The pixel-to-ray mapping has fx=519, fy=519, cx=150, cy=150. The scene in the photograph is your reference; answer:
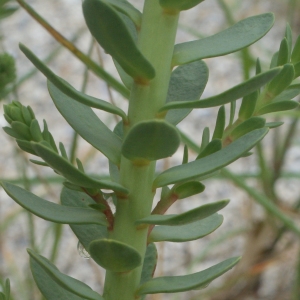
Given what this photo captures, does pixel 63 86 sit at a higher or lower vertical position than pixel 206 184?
lower

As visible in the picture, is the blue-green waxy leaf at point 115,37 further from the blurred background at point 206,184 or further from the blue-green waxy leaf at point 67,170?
the blurred background at point 206,184

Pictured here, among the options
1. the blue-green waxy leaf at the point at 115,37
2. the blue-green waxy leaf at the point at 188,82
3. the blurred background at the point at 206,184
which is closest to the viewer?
the blue-green waxy leaf at the point at 115,37

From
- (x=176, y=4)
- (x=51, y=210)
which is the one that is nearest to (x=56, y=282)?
(x=51, y=210)

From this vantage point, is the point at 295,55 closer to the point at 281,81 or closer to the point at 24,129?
the point at 281,81

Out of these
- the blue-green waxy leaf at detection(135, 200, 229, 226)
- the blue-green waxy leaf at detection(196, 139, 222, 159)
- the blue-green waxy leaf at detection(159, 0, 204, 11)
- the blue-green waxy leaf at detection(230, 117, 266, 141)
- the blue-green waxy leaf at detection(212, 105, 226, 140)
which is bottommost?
the blue-green waxy leaf at detection(135, 200, 229, 226)

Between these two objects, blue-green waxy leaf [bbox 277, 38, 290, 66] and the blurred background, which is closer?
blue-green waxy leaf [bbox 277, 38, 290, 66]

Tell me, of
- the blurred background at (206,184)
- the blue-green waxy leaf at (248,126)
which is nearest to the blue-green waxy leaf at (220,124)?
the blue-green waxy leaf at (248,126)

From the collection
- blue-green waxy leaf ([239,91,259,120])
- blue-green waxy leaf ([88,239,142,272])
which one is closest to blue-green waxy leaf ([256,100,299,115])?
blue-green waxy leaf ([239,91,259,120])

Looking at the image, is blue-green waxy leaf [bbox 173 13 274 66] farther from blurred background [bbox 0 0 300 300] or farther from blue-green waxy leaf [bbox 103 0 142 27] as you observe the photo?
blurred background [bbox 0 0 300 300]
